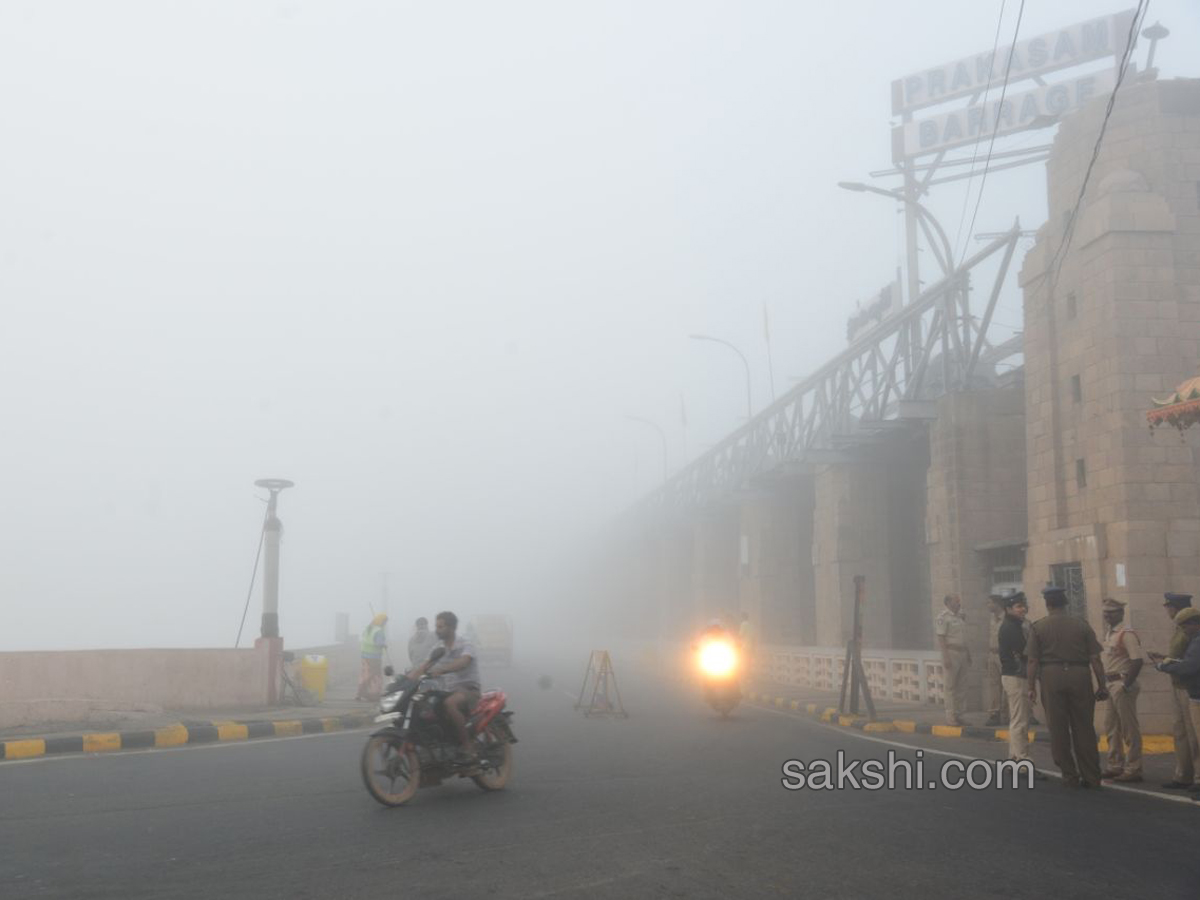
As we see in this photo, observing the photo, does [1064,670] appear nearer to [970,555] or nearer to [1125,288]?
[1125,288]

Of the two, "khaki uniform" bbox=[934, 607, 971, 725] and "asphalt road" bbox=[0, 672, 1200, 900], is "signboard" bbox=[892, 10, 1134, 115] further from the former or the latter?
"asphalt road" bbox=[0, 672, 1200, 900]

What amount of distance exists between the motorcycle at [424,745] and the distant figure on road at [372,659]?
36.2 ft

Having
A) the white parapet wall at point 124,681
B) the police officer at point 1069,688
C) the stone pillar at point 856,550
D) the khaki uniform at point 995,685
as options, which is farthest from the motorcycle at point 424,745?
the stone pillar at point 856,550

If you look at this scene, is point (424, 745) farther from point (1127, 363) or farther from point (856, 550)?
point (856, 550)

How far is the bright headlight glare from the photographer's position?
17.4 metres

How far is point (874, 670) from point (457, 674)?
1406 centimetres

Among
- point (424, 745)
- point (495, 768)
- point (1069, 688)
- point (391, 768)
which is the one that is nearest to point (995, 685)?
point (1069, 688)

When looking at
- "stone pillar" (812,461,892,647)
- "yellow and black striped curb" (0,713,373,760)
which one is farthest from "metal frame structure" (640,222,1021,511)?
"yellow and black striped curb" (0,713,373,760)

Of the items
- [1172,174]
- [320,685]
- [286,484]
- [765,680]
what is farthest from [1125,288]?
[765,680]

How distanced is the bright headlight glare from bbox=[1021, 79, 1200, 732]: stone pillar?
4469 millimetres

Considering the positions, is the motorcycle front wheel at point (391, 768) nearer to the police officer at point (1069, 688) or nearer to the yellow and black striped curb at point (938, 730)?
the police officer at point (1069, 688)

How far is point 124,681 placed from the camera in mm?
17094

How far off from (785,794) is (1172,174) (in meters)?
10.7

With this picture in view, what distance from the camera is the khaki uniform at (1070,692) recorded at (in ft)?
31.5
